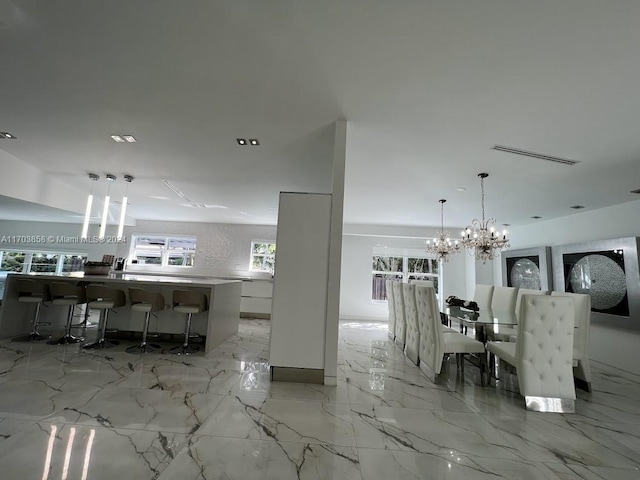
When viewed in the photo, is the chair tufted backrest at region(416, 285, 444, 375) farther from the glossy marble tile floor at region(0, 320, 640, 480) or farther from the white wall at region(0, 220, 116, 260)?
the white wall at region(0, 220, 116, 260)

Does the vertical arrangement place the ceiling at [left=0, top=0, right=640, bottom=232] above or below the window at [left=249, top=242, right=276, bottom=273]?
above

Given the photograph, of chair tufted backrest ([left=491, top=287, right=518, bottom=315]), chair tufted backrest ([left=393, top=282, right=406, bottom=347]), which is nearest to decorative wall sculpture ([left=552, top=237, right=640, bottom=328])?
chair tufted backrest ([left=491, top=287, right=518, bottom=315])

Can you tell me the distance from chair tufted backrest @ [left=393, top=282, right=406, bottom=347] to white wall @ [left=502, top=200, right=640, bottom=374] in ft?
10.6

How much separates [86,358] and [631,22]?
216 inches

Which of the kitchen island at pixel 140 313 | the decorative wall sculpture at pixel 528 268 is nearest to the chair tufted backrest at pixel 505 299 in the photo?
the decorative wall sculpture at pixel 528 268

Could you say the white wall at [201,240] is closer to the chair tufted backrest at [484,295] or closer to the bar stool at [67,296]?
the bar stool at [67,296]

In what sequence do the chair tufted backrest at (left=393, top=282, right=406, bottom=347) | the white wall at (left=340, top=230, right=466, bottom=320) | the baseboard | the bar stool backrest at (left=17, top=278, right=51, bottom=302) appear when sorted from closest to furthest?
the baseboard
the bar stool backrest at (left=17, top=278, right=51, bottom=302)
the chair tufted backrest at (left=393, top=282, right=406, bottom=347)
the white wall at (left=340, top=230, right=466, bottom=320)

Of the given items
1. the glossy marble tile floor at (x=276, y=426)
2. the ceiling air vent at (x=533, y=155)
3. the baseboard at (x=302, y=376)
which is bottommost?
the glossy marble tile floor at (x=276, y=426)

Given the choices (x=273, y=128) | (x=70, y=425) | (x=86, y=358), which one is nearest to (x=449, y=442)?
(x=70, y=425)

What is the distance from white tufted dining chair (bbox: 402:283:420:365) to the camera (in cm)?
371

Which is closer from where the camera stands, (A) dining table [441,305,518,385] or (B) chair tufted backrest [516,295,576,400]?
(B) chair tufted backrest [516,295,576,400]

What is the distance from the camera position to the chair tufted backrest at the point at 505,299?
4.54 metres

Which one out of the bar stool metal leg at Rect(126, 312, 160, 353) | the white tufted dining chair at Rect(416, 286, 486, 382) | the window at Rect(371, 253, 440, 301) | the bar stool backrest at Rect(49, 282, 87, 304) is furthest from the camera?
the window at Rect(371, 253, 440, 301)

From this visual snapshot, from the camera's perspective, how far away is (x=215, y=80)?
2340 millimetres
